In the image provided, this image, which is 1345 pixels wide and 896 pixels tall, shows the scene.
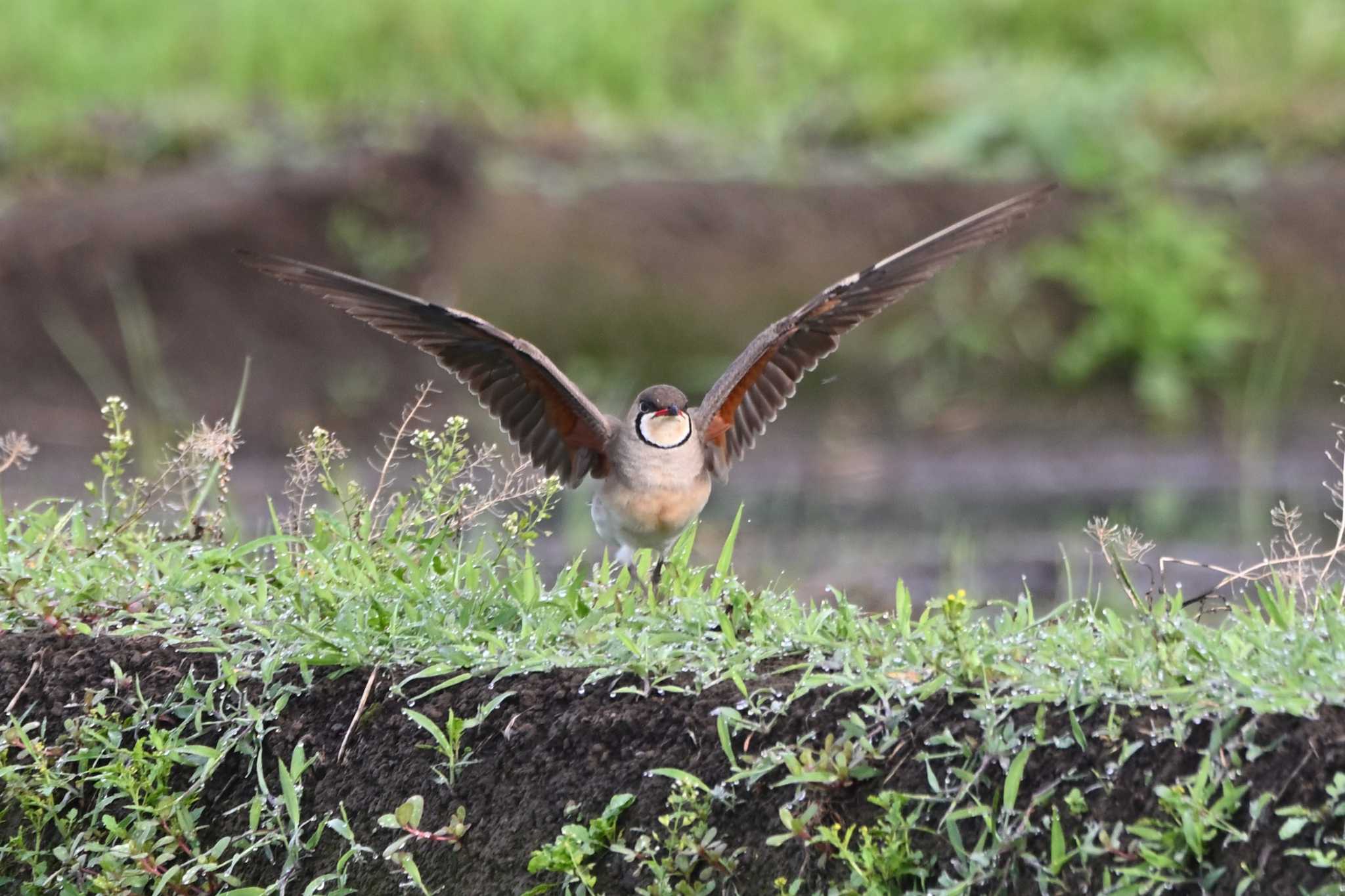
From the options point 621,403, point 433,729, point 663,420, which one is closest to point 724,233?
point 621,403

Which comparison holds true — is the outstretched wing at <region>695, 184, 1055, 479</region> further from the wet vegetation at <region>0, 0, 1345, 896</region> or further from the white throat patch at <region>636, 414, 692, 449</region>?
the wet vegetation at <region>0, 0, 1345, 896</region>

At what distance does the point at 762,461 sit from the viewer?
29.4 ft

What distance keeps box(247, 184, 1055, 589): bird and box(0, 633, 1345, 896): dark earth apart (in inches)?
30.0

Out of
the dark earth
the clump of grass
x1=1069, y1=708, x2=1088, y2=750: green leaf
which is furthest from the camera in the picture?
the clump of grass

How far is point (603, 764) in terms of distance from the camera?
3201 mm

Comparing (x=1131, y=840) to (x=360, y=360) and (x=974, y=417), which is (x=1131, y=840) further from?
(x=360, y=360)

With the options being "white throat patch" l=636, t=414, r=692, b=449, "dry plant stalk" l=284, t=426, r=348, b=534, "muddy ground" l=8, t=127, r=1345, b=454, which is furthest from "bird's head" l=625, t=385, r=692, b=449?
"muddy ground" l=8, t=127, r=1345, b=454

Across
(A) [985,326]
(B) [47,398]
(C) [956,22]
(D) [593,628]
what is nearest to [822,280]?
(A) [985,326]

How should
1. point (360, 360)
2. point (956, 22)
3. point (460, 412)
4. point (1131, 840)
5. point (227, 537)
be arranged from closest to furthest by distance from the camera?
point (1131, 840) → point (227, 537) → point (460, 412) → point (360, 360) → point (956, 22)

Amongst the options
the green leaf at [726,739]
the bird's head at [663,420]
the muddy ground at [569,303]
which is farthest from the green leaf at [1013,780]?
the muddy ground at [569,303]

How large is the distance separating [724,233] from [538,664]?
644 cm

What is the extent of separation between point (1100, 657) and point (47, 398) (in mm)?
7480

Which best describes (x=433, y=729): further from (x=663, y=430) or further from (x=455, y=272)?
(x=455, y=272)

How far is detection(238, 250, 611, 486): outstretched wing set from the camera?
3.95 meters
